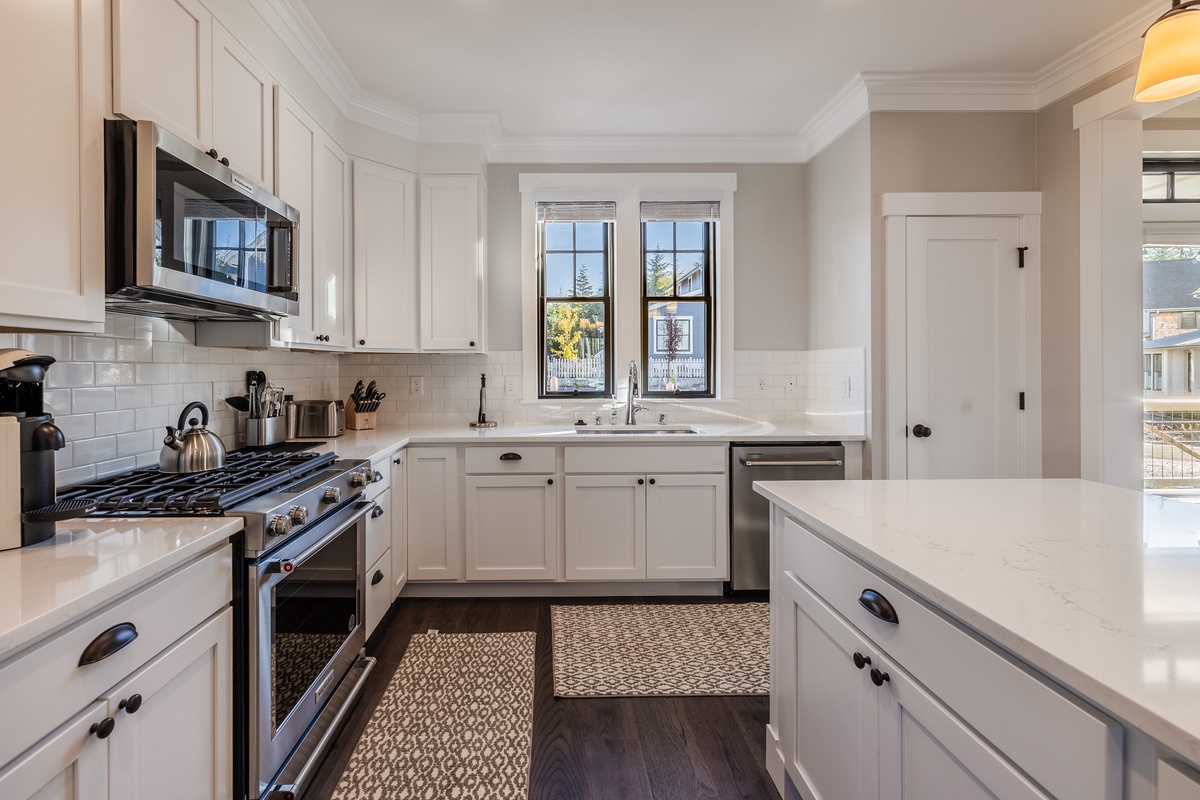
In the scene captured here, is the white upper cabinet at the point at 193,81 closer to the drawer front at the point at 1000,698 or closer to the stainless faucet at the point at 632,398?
the drawer front at the point at 1000,698

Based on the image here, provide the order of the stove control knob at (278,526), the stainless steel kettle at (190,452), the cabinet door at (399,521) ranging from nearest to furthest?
the stove control knob at (278,526) < the stainless steel kettle at (190,452) < the cabinet door at (399,521)

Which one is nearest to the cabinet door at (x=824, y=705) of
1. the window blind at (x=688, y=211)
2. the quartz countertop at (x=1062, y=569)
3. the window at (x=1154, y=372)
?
the quartz countertop at (x=1062, y=569)

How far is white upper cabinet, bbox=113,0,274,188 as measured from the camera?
1450 millimetres

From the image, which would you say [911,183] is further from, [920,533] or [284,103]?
[284,103]

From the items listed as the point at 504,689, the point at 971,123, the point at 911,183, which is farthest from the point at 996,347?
the point at 504,689

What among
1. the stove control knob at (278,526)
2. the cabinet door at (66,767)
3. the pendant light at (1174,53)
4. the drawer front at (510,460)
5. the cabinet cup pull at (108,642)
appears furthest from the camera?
the drawer front at (510,460)

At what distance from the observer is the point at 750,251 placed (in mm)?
3805

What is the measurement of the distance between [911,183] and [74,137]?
10.9 ft

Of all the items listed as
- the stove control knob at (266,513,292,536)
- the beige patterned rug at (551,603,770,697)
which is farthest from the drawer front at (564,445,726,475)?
the stove control knob at (266,513,292,536)

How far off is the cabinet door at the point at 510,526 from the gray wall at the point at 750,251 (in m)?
1.05

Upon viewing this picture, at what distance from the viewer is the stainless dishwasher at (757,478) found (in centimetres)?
312

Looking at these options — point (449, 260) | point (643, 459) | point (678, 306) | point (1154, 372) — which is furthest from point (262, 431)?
point (1154, 372)

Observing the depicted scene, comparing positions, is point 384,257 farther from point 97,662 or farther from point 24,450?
point 97,662

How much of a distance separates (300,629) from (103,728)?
74 centimetres
